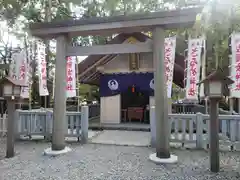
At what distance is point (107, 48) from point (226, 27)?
327 centimetres

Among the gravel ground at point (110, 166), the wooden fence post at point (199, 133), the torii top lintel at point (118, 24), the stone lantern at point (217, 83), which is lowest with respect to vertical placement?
the gravel ground at point (110, 166)

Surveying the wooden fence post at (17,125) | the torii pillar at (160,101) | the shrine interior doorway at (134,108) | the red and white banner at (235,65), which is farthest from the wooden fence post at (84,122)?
the shrine interior doorway at (134,108)

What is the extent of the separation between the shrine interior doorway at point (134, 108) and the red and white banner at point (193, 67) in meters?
4.97

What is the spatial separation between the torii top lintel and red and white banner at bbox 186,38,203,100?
121 cm

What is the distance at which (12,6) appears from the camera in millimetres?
12766

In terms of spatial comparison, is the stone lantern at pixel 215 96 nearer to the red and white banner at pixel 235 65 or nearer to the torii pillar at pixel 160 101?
the torii pillar at pixel 160 101

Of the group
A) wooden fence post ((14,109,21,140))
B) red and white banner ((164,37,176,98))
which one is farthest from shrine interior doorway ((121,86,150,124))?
wooden fence post ((14,109,21,140))

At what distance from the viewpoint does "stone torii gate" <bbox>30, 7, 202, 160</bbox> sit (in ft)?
16.2

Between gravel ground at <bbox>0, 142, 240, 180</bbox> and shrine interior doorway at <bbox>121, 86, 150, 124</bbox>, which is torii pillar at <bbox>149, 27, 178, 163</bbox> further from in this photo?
shrine interior doorway at <bbox>121, 86, 150, 124</bbox>

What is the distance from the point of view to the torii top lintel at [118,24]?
4.81 meters

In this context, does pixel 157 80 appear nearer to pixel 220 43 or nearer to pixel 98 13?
pixel 220 43

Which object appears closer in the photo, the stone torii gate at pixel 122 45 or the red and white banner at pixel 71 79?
the stone torii gate at pixel 122 45

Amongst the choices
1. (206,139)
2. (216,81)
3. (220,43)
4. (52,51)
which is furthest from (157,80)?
(52,51)

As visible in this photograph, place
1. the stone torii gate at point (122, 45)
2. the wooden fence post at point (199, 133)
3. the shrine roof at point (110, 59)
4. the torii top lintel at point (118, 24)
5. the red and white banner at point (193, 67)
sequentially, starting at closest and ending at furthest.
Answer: the torii top lintel at point (118, 24), the stone torii gate at point (122, 45), the wooden fence post at point (199, 133), the red and white banner at point (193, 67), the shrine roof at point (110, 59)
